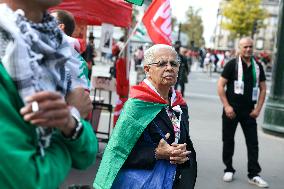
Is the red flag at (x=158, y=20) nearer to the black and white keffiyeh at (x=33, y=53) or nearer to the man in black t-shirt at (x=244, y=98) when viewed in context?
the man in black t-shirt at (x=244, y=98)

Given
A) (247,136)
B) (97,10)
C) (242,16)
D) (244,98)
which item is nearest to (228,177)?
(247,136)

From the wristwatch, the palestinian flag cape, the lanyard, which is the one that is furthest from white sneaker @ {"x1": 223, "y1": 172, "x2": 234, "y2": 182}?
the wristwatch

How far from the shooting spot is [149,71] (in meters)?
3.38

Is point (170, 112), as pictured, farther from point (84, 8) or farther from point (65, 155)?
point (84, 8)

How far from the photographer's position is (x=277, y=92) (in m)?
9.95

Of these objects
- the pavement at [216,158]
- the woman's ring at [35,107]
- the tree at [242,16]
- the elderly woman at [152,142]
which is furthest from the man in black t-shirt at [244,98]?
the tree at [242,16]

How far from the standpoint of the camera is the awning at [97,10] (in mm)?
6477

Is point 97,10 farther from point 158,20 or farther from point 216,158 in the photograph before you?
point 216,158

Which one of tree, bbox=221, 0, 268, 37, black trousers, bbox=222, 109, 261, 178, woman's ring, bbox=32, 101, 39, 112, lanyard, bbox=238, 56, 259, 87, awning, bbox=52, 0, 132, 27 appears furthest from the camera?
tree, bbox=221, 0, 268, 37

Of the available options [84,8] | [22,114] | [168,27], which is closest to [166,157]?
[22,114]

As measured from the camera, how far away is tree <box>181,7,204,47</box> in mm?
83863

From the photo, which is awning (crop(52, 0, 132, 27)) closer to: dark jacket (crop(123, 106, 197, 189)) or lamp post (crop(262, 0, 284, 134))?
dark jacket (crop(123, 106, 197, 189))

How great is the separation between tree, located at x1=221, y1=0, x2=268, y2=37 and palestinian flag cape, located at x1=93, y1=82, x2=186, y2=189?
51.0m

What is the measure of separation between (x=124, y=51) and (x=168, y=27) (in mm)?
1058
